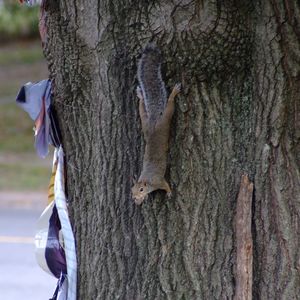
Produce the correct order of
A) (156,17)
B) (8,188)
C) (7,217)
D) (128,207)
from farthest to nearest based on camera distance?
(8,188), (7,217), (128,207), (156,17)

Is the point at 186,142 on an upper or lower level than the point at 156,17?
lower

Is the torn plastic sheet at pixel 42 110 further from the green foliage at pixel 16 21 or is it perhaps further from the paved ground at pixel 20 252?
the green foliage at pixel 16 21

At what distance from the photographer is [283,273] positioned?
8.56 feet

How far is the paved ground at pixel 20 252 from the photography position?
22.5 ft

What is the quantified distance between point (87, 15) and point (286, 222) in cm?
100

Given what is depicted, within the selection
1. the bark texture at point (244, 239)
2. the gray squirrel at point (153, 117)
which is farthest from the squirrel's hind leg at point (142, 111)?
the bark texture at point (244, 239)

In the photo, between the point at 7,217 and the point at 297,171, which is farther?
the point at 7,217

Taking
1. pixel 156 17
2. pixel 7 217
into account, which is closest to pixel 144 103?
pixel 156 17

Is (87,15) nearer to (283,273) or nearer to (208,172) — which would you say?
(208,172)

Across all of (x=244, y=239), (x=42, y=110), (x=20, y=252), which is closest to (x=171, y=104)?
(x=244, y=239)

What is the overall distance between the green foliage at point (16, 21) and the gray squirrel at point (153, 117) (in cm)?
1753

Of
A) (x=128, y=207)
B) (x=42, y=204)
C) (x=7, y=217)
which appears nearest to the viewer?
(x=128, y=207)

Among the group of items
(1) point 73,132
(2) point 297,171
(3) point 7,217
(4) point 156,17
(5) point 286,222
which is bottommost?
(3) point 7,217

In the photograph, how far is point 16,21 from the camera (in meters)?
23.2
